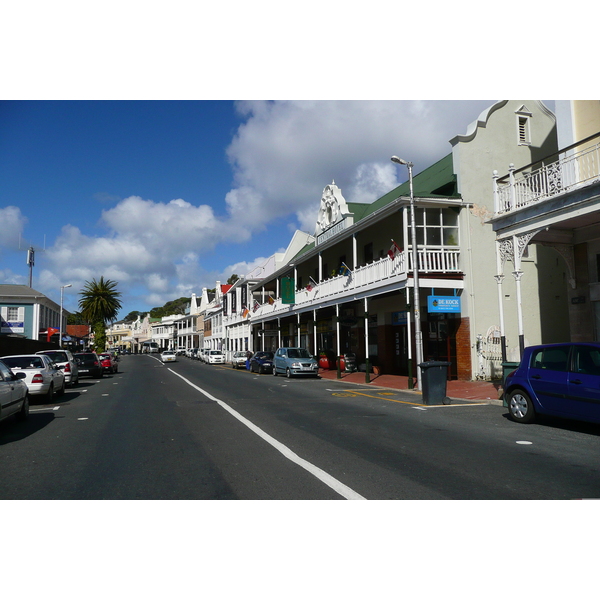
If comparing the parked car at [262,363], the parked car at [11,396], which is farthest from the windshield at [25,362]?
the parked car at [262,363]

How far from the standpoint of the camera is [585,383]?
918 centimetres

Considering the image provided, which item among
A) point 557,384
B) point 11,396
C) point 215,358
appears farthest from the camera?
point 215,358

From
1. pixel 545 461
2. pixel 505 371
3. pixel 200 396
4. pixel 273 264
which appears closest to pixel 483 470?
pixel 545 461

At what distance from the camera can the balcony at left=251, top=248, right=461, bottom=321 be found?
20.8 m

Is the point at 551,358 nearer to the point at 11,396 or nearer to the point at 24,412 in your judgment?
the point at 11,396

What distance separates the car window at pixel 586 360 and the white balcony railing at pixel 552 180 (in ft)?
17.0

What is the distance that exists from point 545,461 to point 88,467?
635cm

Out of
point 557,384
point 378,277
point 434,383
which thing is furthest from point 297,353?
point 557,384

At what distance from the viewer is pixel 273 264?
5600 centimetres

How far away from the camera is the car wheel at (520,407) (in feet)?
34.6

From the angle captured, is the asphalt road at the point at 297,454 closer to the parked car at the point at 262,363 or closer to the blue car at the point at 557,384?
the blue car at the point at 557,384

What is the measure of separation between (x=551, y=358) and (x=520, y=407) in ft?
4.24

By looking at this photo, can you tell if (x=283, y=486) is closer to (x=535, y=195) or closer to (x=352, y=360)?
(x=535, y=195)

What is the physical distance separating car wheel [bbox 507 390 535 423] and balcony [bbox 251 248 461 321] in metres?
9.82
